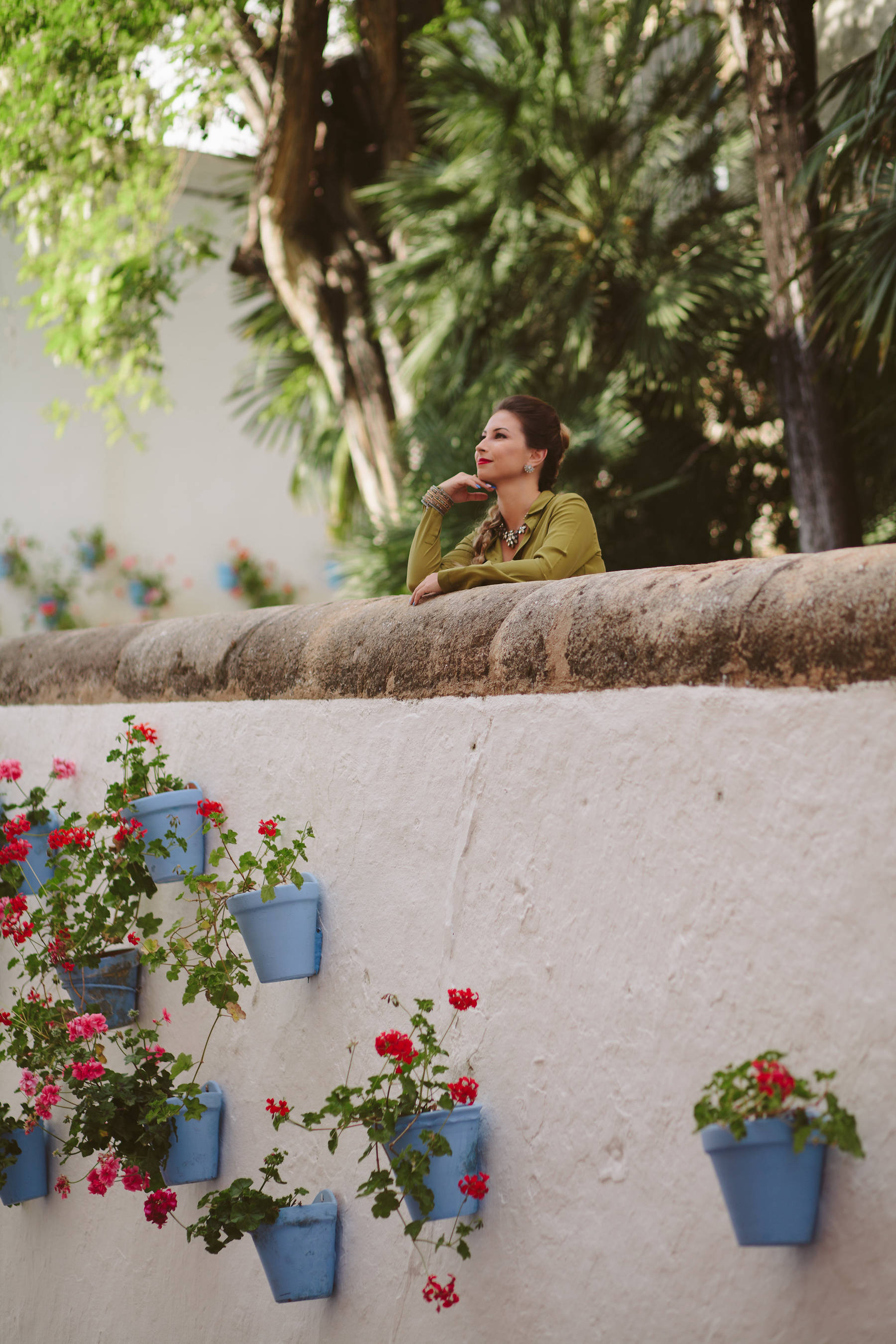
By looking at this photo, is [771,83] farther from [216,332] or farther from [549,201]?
[216,332]

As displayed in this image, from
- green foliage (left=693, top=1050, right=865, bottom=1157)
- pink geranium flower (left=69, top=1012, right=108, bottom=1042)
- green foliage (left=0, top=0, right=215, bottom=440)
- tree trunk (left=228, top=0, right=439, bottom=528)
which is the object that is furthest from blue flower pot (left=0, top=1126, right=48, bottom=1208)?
green foliage (left=0, top=0, right=215, bottom=440)

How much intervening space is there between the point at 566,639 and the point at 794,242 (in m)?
3.17

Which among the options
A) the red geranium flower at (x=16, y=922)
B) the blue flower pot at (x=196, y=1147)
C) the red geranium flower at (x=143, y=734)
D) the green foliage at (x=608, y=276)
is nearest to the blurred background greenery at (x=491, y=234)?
the green foliage at (x=608, y=276)

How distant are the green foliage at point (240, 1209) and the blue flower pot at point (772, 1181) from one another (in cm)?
73

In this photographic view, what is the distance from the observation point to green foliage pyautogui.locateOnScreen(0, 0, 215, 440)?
4.88 m

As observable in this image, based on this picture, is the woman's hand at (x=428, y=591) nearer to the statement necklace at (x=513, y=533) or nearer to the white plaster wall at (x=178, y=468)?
the statement necklace at (x=513, y=533)

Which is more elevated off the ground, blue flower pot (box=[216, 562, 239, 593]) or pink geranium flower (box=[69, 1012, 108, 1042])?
blue flower pot (box=[216, 562, 239, 593])

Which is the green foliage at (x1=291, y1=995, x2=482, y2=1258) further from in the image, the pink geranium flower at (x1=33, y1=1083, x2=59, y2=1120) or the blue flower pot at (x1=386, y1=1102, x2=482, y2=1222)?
the pink geranium flower at (x1=33, y1=1083, x2=59, y2=1120)

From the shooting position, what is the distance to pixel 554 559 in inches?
78.9

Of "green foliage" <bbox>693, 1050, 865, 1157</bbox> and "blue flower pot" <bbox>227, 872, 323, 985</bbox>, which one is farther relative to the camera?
"blue flower pot" <bbox>227, 872, 323, 985</bbox>

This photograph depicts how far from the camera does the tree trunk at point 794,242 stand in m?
4.20

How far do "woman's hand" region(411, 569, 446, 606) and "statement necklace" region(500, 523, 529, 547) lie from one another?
1.30ft

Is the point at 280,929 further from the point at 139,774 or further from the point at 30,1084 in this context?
the point at 30,1084

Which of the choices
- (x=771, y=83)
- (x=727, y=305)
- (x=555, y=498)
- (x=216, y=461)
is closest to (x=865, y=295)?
(x=771, y=83)
